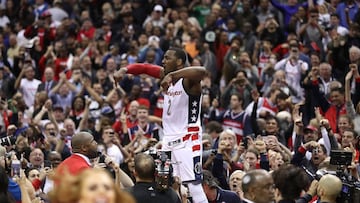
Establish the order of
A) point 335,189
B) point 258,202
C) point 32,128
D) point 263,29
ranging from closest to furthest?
point 258,202 < point 335,189 < point 32,128 < point 263,29

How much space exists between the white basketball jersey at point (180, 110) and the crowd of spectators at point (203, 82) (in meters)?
0.65

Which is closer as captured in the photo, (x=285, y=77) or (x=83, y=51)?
(x=285, y=77)

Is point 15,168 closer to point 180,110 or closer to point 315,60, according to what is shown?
point 180,110

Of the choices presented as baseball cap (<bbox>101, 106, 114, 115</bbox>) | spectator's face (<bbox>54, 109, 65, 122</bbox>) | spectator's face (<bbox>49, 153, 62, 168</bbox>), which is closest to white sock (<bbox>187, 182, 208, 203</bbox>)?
spectator's face (<bbox>49, 153, 62, 168</bbox>)

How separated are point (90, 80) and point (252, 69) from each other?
3312mm

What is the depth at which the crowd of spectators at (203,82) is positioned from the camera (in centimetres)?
1411

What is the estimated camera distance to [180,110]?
1195 centimetres

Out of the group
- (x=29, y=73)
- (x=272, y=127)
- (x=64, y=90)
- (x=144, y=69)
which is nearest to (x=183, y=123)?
(x=144, y=69)

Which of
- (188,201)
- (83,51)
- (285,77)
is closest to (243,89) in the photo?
(285,77)

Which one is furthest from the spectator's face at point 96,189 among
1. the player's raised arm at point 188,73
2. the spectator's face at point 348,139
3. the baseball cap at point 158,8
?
the baseball cap at point 158,8

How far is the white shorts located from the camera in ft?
39.0

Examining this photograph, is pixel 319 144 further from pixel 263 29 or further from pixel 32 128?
pixel 263 29

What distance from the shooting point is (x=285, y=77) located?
62.8 feet

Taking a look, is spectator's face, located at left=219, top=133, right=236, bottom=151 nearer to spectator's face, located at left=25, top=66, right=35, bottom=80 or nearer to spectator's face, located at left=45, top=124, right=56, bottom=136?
spectator's face, located at left=45, top=124, right=56, bottom=136
